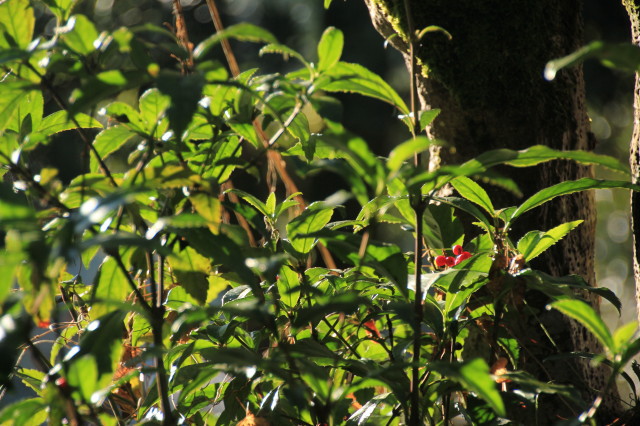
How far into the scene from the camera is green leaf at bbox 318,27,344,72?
22.9 inches

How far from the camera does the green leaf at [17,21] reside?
1.92 feet

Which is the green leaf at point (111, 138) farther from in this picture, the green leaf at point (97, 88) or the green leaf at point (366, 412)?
the green leaf at point (366, 412)

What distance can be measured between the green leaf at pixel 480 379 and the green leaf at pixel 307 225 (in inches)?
10.5

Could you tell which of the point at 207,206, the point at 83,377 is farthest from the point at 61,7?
the point at 83,377

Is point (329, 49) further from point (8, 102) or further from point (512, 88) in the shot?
point (512, 88)

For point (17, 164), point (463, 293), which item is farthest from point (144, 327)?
point (463, 293)

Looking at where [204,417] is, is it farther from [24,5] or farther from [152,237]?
[24,5]

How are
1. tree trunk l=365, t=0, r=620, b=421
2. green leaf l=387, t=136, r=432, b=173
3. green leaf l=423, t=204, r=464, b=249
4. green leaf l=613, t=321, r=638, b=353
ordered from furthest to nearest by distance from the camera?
tree trunk l=365, t=0, r=620, b=421 → green leaf l=423, t=204, r=464, b=249 → green leaf l=613, t=321, r=638, b=353 → green leaf l=387, t=136, r=432, b=173

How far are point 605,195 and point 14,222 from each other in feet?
18.1

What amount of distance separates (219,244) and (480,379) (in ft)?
0.78

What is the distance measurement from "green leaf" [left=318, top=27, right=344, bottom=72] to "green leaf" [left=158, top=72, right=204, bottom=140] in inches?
6.6

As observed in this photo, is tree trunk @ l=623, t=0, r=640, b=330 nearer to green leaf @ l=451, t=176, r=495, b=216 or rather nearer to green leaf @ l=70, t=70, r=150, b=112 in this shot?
green leaf @ l=451, t=176, r=495, b=216

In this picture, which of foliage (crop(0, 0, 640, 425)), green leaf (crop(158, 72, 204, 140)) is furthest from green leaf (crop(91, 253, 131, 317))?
green leaf (crop(158, 72, 204, 140))

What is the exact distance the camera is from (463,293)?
2.26 feet
